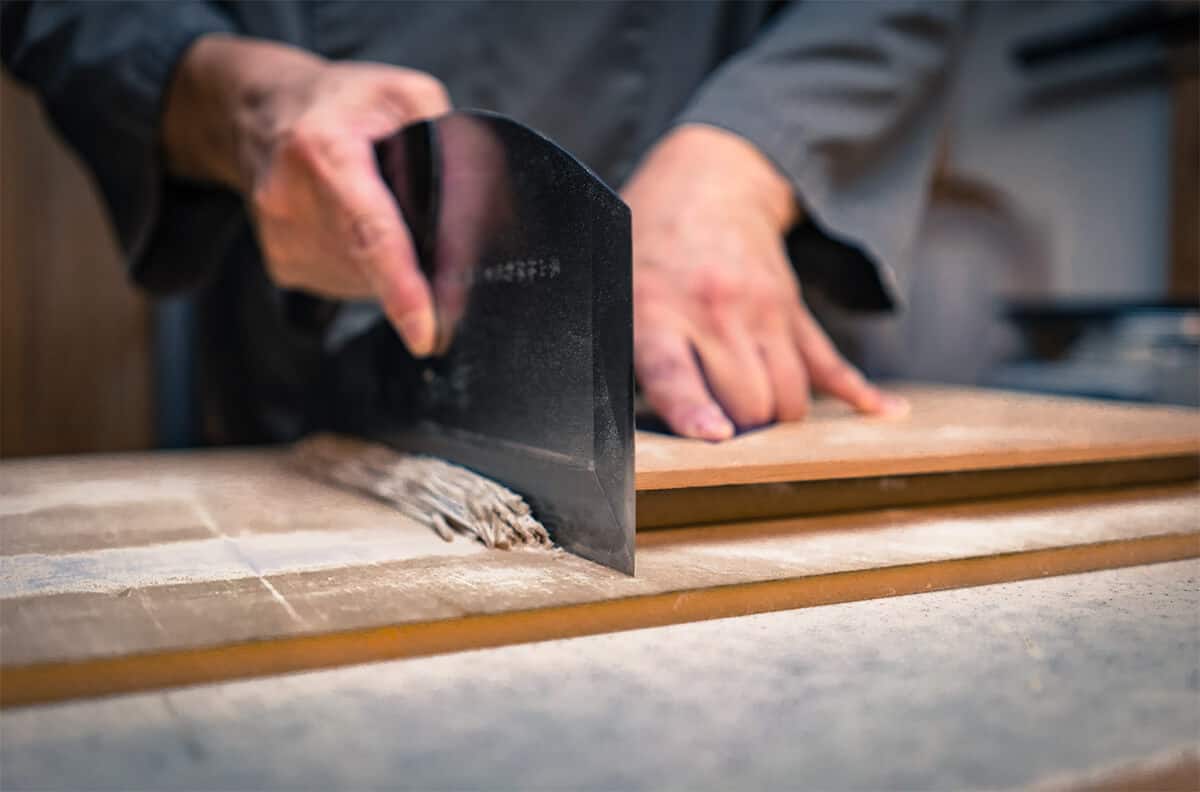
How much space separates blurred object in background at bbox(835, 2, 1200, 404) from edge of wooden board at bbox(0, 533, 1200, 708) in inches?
44.0

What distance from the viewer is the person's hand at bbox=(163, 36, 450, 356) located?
0.70m

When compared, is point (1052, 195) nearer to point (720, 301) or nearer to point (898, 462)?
point (720, 301)

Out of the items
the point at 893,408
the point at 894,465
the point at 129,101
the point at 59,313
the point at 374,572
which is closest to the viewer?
the point at 374,572

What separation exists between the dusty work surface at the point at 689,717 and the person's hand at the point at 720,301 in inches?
11.8

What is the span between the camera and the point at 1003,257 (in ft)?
6.94

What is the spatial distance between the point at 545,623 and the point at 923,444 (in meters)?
0.34

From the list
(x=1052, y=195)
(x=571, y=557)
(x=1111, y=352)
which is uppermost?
(x=1052, y=195)

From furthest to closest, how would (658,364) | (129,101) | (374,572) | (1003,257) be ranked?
(1003,257), (129,101), (658,364), (374,572)

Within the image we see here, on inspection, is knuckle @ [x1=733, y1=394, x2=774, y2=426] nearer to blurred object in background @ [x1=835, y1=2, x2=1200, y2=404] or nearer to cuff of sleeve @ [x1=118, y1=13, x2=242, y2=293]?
cuff of sleeve @ [x1=118, y1=13, x2=242, y2=293]

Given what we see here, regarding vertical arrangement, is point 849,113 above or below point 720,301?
above

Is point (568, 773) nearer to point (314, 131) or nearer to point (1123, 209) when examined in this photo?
point (314, 131)

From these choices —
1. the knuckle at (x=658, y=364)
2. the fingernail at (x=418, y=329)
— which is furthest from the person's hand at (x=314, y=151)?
the knuckle at (x=658, y=364)

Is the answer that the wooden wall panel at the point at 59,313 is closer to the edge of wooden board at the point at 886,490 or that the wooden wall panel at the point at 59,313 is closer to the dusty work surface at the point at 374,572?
the dusty work surface at the point at 374,572

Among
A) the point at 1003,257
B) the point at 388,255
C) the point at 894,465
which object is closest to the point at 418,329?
the point at 388,255
